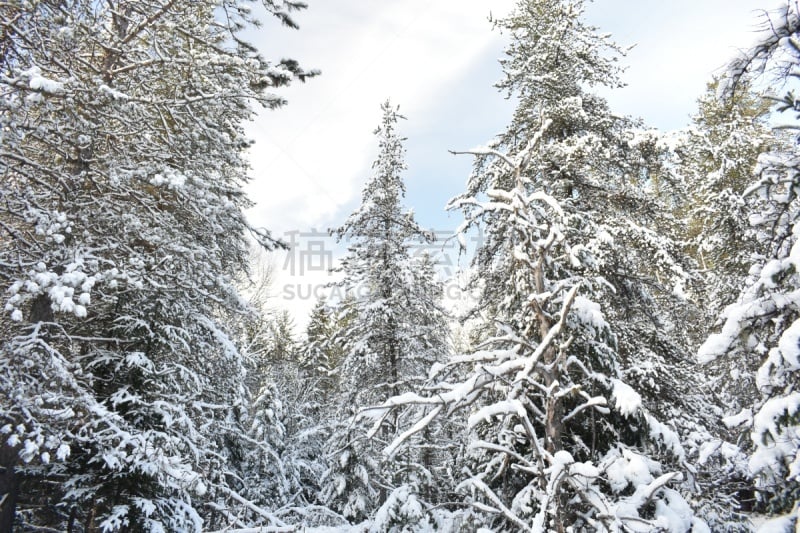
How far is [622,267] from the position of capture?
7.93 m

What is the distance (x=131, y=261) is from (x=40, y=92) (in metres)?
2.42

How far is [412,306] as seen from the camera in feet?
43.0

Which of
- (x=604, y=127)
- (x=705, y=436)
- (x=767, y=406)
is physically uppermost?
(x=604, y=127)

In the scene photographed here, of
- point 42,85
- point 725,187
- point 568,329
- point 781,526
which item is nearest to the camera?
point 781,526

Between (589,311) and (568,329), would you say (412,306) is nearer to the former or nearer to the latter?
(568,329)

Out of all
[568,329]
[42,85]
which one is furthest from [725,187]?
[42,85]

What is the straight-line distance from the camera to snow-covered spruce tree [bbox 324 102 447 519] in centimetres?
1257

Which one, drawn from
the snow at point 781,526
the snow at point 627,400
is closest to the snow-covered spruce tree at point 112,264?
the snow at point 627,400

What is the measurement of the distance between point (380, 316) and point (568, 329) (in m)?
7.09

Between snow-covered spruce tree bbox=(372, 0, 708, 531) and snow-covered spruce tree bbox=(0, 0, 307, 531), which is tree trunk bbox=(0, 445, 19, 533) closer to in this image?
snow-covered spruce tree bbox=(0, 0, 307, 531)

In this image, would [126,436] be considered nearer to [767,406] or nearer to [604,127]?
[767,406]

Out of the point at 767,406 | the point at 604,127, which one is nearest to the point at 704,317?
the point at 604,127

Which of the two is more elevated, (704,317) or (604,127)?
(604,127)

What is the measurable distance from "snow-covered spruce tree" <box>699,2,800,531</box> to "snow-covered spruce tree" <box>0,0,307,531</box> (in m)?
5.69
